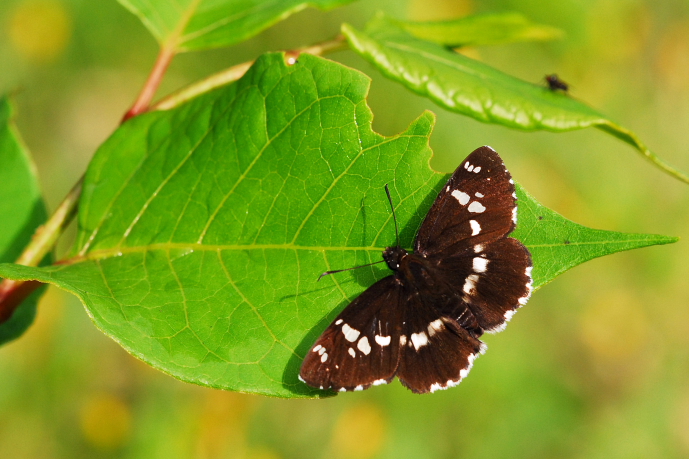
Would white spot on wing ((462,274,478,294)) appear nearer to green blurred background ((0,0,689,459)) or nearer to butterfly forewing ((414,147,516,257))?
butterfly forewing ((414,147,516,257))

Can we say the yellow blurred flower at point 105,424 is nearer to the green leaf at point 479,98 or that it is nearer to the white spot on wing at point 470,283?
the white spot on wing at point 470,283

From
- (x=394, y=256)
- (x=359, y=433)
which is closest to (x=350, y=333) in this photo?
(x=394, y=256)

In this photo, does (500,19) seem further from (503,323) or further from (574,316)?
(574,316)

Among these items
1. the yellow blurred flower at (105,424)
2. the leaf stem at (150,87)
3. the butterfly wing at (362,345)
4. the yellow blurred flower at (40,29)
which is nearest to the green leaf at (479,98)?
the butterfly wing at (362,345)

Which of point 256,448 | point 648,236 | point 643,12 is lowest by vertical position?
point 256,448

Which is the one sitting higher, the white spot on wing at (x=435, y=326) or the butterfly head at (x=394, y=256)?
the butterfly head at (x=394, y=256)

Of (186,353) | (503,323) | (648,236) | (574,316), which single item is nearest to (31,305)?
(186,353)

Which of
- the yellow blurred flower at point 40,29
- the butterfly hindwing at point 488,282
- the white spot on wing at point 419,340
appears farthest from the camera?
the yellow blurred flower at point 40,29
